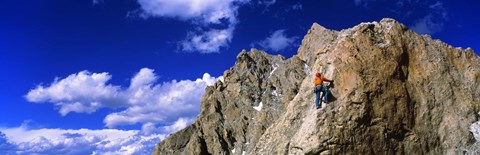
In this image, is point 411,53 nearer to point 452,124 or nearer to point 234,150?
point 452,124

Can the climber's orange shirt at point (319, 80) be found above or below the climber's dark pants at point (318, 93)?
above

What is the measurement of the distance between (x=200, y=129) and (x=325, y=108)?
406ft

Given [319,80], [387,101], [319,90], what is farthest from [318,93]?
[387,101]

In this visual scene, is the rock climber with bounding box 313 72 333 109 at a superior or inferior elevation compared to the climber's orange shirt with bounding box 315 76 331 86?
inferior

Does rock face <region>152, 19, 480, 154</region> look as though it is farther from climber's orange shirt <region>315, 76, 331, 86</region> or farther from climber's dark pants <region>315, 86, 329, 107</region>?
climber's orange shirt <region>315, 76, 331, 86</region>

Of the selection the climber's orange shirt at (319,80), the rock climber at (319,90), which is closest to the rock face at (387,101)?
the rock climber at (319,90)

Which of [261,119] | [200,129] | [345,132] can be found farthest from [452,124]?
[200,129]

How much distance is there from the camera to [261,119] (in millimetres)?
139375

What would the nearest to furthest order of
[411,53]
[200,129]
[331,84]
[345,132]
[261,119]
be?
1. [345,132]
2. [331,84]
3. [411,53]
4. [261,119]
5. [200,129]

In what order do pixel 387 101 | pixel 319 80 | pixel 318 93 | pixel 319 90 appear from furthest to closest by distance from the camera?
pixel 387 101, pixel 319 80, pixel 318 93, pixel 319 90

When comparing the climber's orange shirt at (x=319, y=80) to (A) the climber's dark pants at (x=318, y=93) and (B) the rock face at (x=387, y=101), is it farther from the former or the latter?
(B) the rock face at (x=387, y=101)

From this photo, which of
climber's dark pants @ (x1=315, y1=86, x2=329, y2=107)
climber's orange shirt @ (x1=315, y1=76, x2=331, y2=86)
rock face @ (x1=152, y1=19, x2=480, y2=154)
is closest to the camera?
rock face @ (x1=152, y1=19, x2=480, y2=154)

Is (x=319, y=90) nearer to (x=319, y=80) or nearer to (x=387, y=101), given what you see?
(x=319, y=80)

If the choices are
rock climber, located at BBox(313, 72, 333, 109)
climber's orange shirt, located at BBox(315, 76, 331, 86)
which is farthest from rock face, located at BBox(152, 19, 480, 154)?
climber's orange shirt, located at BBox(315, 76, 331, 86)
